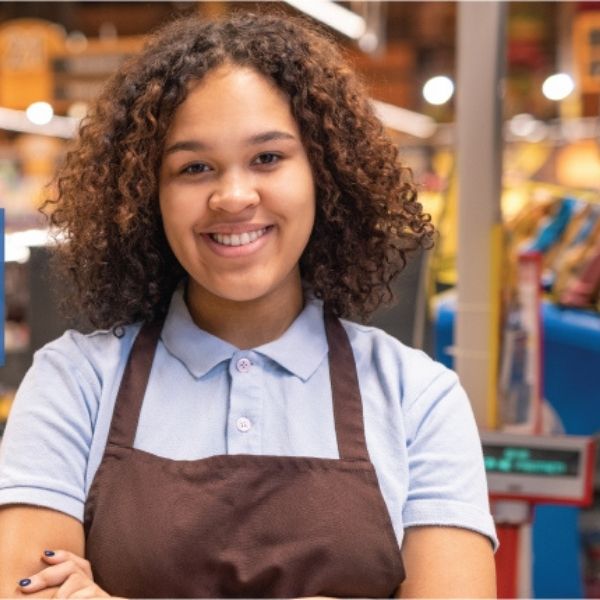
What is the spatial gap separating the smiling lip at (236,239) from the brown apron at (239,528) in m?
0.28

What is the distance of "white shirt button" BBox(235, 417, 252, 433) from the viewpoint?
1504mm

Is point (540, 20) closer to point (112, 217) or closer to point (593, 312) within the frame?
point (593, 312)

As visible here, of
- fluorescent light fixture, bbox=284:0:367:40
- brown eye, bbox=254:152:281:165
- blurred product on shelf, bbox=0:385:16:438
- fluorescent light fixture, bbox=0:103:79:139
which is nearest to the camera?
brown eye, bbox=254:152:281:165

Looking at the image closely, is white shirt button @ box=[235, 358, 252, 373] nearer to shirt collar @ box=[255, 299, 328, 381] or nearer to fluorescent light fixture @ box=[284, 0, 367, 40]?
shirt collar @ box=[255, 299, 328, 381]

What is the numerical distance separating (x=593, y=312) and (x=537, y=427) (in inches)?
41.9

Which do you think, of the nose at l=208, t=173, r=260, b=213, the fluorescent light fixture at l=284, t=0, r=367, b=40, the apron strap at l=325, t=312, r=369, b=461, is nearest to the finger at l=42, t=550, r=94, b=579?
the apron strap at l=325, t=312, r=369, b=461

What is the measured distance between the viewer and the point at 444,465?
1.53 meters

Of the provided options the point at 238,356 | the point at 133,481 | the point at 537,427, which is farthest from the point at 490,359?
the point at 133,481

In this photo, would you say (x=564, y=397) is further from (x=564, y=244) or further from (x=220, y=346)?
(x=220, y=346)

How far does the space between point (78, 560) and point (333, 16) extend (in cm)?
229

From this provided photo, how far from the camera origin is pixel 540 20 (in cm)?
1261

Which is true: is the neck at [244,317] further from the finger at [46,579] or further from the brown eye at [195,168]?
the finger at [46,579]

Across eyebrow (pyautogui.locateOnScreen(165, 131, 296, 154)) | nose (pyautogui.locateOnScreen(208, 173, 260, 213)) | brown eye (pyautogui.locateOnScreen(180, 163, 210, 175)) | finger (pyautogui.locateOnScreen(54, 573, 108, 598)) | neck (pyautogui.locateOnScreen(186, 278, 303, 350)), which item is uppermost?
eyebrow (pyautogui.locateOnScreen(165, 131, 296, 154))

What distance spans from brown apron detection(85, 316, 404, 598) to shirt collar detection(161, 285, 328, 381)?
0.51 feet
